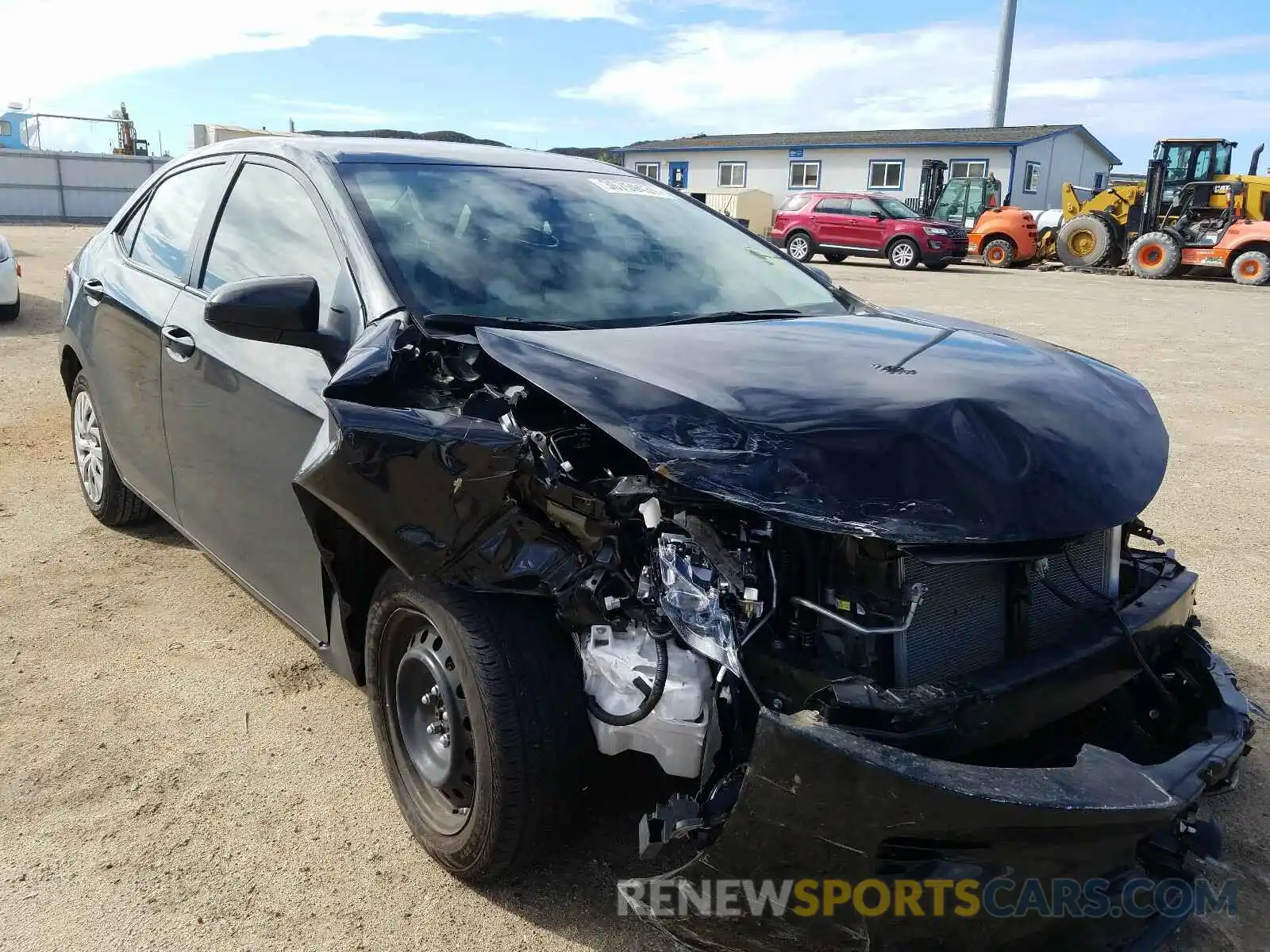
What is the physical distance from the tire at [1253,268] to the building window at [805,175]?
23.0 m

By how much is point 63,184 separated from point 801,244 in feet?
87.3

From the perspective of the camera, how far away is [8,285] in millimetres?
10977

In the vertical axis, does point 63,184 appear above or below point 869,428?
above

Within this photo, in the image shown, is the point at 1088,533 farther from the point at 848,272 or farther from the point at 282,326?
the point at 848,272

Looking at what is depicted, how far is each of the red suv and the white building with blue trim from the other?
40.7ft

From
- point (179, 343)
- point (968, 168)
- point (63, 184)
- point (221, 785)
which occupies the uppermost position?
point (968, 168)

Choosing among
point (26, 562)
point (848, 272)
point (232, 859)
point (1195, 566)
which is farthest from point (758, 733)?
point (848, 272)

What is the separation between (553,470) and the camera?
85.9 inches

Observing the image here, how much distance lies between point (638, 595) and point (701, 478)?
1.05 feet

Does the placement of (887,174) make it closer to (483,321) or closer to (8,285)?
(8,285)

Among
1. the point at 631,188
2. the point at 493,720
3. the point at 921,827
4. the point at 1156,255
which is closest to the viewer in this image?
the point at 921,827

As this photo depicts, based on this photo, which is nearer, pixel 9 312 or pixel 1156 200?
pixel 9 312

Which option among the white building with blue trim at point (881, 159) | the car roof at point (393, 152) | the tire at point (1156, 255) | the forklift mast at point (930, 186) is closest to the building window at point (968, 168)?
the white building with blue trim at point (881, 159)

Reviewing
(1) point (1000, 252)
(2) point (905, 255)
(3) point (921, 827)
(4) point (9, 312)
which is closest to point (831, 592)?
(3) point (921, 827)
